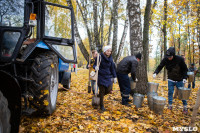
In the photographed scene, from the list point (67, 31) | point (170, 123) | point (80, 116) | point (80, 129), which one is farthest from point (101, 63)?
point (170, 123)

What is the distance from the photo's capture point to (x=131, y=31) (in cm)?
590

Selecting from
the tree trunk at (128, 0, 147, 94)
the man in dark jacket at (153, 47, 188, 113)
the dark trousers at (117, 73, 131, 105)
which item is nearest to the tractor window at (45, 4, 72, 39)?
the dark trousers at (117, 73, 131, 105)

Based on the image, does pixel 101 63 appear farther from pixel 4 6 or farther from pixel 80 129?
pixel 4 6

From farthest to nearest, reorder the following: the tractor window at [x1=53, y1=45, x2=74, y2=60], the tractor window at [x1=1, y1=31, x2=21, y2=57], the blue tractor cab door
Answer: the tractor window at [x1=53, y1=45, x2=74, y2=60]
the blue tractor cab door
the tractor window at [x1=1, y1=31, x2=21, y2=57]

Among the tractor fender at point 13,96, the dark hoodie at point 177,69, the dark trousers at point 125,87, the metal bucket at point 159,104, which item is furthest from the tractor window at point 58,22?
the dark hoodie at point 177,69

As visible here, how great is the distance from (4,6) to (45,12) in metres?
1.17

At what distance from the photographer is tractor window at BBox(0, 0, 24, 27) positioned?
7.88 feet

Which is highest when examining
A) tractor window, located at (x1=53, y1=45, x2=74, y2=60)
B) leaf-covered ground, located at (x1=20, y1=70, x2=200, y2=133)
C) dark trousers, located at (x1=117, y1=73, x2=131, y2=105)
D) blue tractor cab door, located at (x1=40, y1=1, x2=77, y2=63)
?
blue tractor cab door, located at (x1=40, y1=1, x2=77, y2=63)

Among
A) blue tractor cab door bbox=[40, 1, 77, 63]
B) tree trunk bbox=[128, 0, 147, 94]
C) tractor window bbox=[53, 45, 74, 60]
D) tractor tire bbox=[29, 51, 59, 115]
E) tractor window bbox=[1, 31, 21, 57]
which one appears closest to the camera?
tractor window bbox=[1, 31, 21, 57]

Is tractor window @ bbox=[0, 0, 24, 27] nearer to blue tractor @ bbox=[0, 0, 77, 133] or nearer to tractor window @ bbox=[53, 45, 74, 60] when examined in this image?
blue tractor @ bbox=[0, 0, 77, 133]

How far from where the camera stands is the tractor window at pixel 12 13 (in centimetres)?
240

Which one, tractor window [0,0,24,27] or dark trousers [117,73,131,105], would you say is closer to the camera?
tractor window [0,0,24,27]

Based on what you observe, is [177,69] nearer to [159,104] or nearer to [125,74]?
[159,104]

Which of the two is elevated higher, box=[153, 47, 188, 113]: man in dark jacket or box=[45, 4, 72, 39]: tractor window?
box=[45, 4, 72, 39]: tractor window
